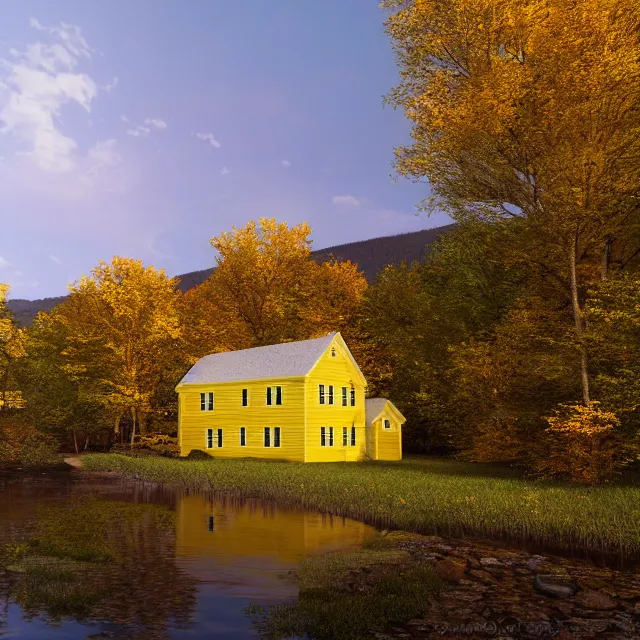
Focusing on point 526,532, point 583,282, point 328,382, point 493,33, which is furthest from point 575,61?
point 328,382

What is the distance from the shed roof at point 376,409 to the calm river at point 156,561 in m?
22.0

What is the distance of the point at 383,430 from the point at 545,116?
2743 centimetres

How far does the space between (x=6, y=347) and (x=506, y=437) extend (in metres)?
35.5

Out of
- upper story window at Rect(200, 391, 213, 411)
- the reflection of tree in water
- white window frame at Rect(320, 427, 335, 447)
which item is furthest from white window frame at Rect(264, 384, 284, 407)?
the reflection of tree in water

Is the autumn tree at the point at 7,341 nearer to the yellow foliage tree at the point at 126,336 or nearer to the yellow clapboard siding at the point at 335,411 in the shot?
the yellow foliage tree at the point at 126,336

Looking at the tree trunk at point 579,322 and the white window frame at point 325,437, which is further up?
the tree trunk at point 579,322

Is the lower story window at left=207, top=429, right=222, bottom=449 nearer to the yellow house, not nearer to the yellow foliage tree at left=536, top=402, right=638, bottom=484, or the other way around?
the yellow house

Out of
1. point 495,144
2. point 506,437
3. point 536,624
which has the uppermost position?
point 495,144

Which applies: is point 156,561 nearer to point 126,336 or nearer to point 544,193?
point 544,193

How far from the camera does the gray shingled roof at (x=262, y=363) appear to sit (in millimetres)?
47375

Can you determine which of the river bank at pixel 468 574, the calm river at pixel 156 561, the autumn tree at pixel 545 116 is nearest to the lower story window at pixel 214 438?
the calm river at pixel 156 561

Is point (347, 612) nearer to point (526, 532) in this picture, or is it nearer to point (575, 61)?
point (526, 532)

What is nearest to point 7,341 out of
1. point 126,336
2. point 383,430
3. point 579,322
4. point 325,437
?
point 126,336

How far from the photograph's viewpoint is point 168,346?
6194 centimetres
